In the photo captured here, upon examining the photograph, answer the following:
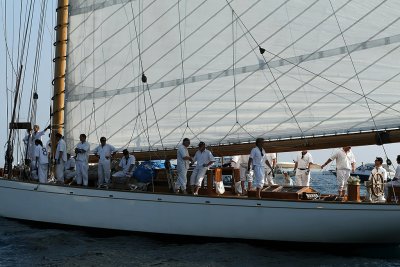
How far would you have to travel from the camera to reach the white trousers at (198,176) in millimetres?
14805

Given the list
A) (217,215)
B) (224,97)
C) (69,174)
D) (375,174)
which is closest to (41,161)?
(69,174)

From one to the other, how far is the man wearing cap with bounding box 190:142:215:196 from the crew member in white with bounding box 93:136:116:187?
2515 millimetres

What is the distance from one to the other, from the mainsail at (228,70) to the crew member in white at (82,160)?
3.02 feet

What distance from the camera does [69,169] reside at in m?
17.4

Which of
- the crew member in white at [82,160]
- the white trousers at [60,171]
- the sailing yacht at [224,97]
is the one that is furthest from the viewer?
the white trousers at [60,171]

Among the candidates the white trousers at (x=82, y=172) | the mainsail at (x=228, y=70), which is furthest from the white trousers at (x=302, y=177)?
the white trousers at (x=82, y=172)

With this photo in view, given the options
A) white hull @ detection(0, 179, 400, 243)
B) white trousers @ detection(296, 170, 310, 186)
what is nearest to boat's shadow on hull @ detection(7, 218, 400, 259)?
white hull @ detection(0, 179, 400, 243)

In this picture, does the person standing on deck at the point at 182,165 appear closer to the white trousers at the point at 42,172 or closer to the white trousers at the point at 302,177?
the white trousers at the point at 42,172

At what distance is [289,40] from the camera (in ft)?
47.1

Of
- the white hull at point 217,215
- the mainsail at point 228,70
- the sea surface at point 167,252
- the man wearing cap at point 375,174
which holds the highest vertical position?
the mainsail at point 228,70

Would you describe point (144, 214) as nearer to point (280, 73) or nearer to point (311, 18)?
point (280, 73)

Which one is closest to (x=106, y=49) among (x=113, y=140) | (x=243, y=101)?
(x=113, y=140)

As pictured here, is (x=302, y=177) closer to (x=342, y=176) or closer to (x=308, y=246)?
(x=342, y=176)

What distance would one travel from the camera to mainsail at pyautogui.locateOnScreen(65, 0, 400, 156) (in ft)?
44.5
